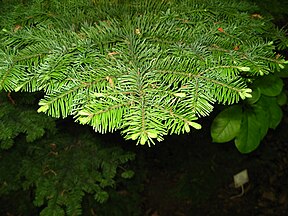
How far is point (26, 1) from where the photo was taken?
173cm

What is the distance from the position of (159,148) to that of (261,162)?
125cm

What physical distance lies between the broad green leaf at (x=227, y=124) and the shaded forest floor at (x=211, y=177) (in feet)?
4.85

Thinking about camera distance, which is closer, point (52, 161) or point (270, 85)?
point (270, 85)

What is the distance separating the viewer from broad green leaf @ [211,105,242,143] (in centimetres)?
196

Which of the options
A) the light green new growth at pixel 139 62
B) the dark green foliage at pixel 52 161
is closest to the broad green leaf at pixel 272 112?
the light green new growth at pixel 139 62

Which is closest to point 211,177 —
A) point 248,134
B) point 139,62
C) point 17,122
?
point 248,134

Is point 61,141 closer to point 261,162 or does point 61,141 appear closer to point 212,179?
point 212,179

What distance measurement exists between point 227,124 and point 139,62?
1109 millimetres

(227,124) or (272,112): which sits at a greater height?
(272,112)

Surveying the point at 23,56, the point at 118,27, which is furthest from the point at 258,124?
the point at 23,56

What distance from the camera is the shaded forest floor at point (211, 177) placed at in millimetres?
3236

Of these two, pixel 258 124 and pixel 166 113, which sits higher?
pixel 258 124

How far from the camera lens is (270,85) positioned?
1911 mm

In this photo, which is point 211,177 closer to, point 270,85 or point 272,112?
point 272,112
